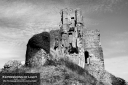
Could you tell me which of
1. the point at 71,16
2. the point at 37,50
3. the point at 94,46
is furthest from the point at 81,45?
the point at 37,50

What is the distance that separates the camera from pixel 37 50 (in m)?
15.4

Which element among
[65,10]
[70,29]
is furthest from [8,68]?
[65,10]

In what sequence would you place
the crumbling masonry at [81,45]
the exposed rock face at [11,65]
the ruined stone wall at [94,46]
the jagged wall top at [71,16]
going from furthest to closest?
the jagged wall top at [71,16], the ruined stone wall at [94,46], the crumbling masonry at [81,45], the exposed rock face at [11,65]

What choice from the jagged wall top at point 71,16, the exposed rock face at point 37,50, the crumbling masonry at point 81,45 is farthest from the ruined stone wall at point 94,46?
the exposed rock face at point 37,50

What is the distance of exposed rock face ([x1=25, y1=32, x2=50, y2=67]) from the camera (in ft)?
49.4

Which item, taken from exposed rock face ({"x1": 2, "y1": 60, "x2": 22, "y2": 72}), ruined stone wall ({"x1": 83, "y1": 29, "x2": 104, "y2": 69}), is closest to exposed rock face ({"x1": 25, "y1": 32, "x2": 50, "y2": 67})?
exposed rock face ({"x1": 2, "y1": 60, "x2": 22, "y2": 72})

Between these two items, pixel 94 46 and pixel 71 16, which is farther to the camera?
pixel 71 16

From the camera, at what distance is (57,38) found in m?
27.5

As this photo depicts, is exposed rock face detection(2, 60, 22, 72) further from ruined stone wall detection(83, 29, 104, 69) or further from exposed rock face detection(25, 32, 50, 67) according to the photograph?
ruined stone wall detection(83, 29, 104, 69)

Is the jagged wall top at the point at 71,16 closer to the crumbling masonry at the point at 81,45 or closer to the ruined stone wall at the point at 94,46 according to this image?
the crumbling masonry at the point at 81,45

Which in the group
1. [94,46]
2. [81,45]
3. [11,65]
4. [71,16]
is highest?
[71,16]

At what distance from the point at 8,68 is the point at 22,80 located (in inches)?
308

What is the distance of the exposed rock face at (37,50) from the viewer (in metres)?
15.1

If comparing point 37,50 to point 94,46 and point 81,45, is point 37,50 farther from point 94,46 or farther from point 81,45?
point 94,46
